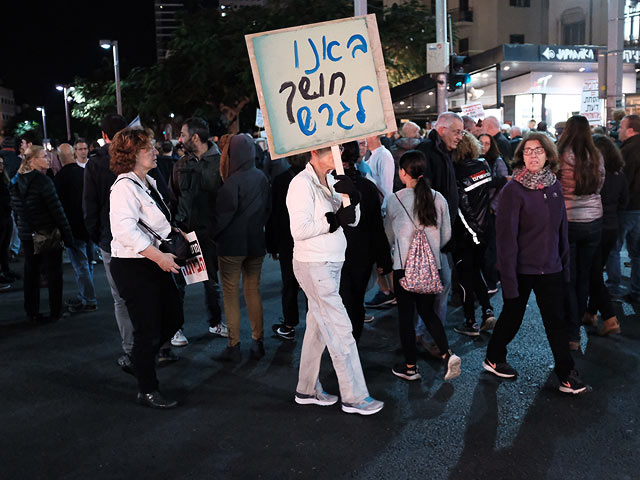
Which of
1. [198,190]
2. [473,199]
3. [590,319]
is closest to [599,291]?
[590,319]

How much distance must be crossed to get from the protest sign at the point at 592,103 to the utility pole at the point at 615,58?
473 millimetres

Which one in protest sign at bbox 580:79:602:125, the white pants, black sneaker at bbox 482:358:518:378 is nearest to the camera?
the white pants

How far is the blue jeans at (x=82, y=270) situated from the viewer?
7660 mm

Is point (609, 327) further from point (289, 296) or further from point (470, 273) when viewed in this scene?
point (289, 296)

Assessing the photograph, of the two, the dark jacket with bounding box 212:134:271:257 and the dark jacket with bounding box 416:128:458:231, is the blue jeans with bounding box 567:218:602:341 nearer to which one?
the dark jacket with bounding box 416:128:458:231

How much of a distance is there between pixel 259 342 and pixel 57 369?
1816 millimetres

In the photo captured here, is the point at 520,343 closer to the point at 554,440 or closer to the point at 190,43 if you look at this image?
the point at 554,440

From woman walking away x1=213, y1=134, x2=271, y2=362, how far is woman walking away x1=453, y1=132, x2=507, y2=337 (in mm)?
1947

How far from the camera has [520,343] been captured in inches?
236

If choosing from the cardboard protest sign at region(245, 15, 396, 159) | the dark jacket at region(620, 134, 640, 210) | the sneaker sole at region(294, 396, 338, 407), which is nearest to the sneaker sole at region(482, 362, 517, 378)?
the sneaker sole at region(294, 396, 338, 407)

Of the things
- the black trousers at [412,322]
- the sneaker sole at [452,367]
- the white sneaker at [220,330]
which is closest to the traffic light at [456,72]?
the white sneaker at [220,330]

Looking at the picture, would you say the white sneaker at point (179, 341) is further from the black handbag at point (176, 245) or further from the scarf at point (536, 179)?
the scarf at point (536, 179)

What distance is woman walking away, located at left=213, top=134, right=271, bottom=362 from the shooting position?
221 inches

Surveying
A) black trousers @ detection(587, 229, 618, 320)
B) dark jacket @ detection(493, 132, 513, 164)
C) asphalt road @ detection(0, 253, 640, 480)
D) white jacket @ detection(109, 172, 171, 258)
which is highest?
dark jacket @ detection(493, 132, 513, 164)
